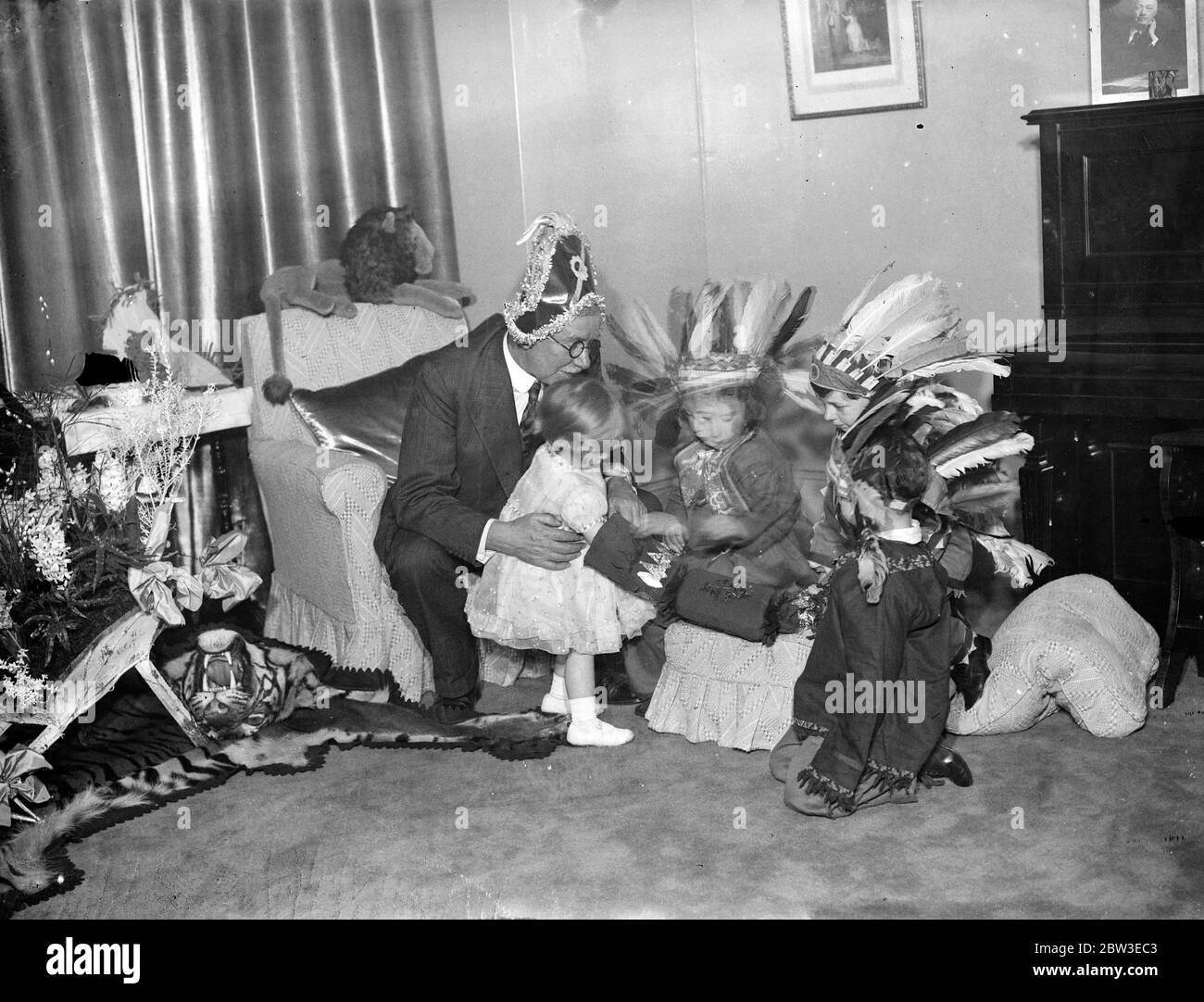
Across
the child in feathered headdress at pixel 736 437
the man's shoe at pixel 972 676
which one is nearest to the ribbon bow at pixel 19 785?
the child in feathered headdress at pixel 736 437

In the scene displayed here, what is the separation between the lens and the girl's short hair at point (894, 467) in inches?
121

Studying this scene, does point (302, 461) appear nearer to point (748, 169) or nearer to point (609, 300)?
point (609, 300)

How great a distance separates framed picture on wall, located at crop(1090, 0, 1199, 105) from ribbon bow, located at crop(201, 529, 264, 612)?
9.47 ft

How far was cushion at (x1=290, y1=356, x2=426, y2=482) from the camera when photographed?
13.7ft

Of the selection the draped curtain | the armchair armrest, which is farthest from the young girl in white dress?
the draped curtain

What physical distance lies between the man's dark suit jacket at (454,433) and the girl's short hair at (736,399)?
0.52 m

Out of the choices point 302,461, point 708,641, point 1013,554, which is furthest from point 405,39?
point 1013,554

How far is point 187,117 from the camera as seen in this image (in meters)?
4.49

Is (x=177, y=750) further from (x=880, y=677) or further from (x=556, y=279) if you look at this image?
(x=880, y=677)

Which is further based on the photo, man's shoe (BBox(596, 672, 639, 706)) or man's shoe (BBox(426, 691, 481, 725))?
man's shoe (BBox(596, 672, 639, 706))

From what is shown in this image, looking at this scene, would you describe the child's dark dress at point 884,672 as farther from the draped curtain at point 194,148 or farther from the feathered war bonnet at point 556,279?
the draped curtain at point 194,148

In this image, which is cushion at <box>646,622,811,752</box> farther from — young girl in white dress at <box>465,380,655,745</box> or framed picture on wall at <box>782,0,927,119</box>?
framed picture on wall at <box>782,0,927,119</box>

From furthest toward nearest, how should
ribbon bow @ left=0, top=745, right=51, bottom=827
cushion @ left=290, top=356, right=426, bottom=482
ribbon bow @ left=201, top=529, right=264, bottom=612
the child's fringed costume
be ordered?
1. cushion @ left=290, top=356, right=426, bottom=482
2. ribbon bow @ left=201, top=529, right=264, bottom=612
3. ribbon bow @ left=0, top=745, right=51, bottom=827
4. the child's fringed costume
